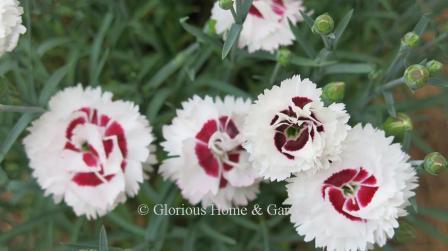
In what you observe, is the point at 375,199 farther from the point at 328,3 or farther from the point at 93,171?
the point at 328,3

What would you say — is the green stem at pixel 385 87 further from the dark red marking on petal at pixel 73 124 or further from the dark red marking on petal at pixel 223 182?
the dark red marking on petal at pixel 73 124

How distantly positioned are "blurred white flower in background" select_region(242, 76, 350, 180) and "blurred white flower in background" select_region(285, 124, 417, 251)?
0.18ft

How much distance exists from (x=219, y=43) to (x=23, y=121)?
50 centimetres

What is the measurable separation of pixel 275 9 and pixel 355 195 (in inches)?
19.9

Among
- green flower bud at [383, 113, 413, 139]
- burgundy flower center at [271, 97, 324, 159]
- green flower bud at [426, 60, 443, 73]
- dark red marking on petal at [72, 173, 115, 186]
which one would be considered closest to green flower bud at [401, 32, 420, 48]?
green flower bud at [426, 60, 443, 73]

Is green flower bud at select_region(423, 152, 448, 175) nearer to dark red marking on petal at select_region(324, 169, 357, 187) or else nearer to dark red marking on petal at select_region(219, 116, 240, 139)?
dark red marking on petal at select_region(324, 169, 357, 187)

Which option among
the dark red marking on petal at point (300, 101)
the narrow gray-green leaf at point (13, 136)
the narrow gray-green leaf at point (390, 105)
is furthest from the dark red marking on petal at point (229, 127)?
the narrow gray-green leaf at point (13, 136)

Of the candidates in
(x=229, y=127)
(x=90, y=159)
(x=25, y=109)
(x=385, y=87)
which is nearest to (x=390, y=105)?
(x=385, y=87)

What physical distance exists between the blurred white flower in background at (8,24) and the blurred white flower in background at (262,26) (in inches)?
17.8

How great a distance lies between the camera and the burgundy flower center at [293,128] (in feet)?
Answer: 3.13

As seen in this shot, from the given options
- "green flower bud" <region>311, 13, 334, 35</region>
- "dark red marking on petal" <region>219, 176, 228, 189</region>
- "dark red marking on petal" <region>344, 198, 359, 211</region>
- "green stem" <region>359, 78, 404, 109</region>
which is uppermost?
"green flower bud" <region>311, 13, 334, 35</region>

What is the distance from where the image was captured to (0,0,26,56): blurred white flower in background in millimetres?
975

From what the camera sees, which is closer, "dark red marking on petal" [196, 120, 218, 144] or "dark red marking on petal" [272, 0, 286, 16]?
"dark red marking on petal" [196, 120, 218, 144]

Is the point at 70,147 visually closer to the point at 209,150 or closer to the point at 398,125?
the point at 209,150
